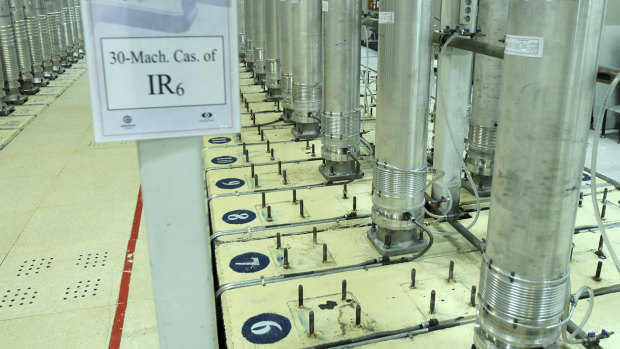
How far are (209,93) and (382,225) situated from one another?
270cm

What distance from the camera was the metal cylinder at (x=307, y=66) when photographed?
20.4ft

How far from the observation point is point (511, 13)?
2.17m

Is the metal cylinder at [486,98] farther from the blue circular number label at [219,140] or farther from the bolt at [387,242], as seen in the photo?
the blue circular number label at [219,140]

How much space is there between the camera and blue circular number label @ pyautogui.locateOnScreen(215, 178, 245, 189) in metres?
5.52

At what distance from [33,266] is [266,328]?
2272 mm

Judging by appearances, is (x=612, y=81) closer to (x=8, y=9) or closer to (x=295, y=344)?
(x=295, y=344)

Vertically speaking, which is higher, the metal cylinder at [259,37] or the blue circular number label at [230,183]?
the metal cylinder at [259,37]

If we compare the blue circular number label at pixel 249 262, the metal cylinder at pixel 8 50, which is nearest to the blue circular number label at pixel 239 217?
the blue circular number label at pixel 249 262

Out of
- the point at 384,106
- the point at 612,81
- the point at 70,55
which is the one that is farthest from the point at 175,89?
the point at 70,55

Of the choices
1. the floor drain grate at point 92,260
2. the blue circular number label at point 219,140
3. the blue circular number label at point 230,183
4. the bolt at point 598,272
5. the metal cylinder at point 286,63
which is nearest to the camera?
the bolt at point 598,272

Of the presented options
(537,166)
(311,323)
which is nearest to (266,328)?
(311,323)

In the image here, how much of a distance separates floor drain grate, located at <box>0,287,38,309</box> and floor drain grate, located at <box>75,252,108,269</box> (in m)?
0.45

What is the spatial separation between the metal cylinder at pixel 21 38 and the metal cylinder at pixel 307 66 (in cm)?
620

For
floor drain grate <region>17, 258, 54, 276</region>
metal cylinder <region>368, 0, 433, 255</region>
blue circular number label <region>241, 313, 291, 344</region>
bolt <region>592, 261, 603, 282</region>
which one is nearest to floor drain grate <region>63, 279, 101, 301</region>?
floor drain grate <region>17, 258, 54, 276</region>
